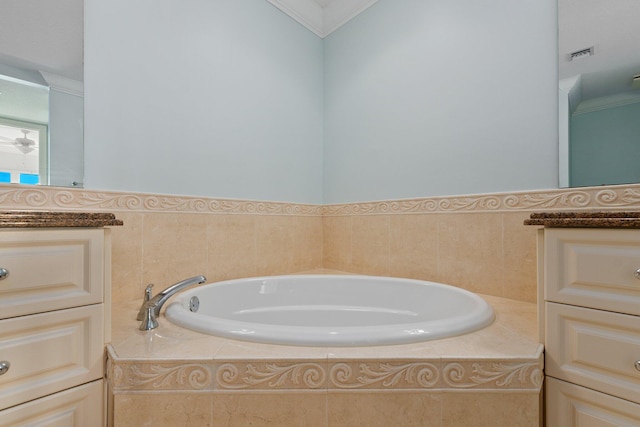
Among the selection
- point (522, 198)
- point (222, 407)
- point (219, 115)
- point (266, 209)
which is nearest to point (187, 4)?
point (219, 115)

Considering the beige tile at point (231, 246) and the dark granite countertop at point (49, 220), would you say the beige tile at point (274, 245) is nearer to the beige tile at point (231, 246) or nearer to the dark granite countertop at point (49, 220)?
the beige tile at point (231, 246)

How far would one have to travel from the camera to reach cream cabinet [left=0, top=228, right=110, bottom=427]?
710 millimetres

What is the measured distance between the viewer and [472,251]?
150 centimetres

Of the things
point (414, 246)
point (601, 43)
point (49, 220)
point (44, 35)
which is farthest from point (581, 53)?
point (44, 35)

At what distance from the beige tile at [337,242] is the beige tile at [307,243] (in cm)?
5

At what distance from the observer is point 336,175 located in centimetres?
216

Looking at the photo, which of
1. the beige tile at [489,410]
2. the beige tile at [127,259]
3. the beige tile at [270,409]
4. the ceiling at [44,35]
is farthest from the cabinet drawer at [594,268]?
the ceiling at [44,35]

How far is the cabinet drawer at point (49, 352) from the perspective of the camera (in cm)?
71

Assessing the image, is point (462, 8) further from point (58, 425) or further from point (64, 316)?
point (58, 425)

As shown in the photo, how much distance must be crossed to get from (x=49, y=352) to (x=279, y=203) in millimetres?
1349

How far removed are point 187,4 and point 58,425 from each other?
1.90 m

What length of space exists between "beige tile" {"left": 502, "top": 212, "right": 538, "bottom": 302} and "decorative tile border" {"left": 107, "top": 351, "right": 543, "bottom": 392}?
2.63 feet

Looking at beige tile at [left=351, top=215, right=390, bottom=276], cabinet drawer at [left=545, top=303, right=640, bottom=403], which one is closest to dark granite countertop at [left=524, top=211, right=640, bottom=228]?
cabinet drawer at [left=545, top=303, right=640, bottom=403]

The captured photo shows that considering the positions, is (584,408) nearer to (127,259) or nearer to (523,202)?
(523,202)
